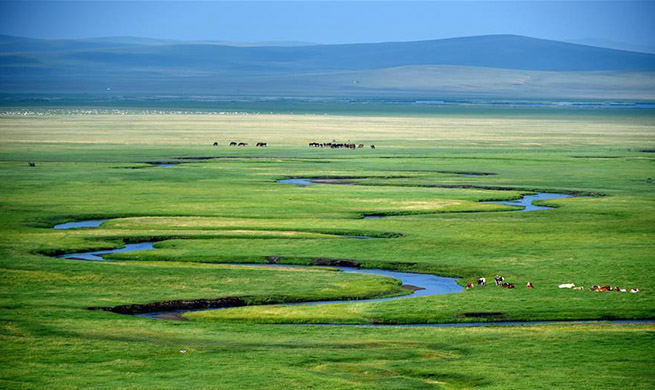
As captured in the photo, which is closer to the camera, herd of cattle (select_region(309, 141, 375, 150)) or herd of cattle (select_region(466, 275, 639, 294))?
herd of cattle (select_region(466, 275, 639, 294))

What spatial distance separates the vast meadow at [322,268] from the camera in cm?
2120

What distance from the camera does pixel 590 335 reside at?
24.1 metres

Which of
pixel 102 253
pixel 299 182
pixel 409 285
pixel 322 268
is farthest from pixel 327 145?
pixel 409 285

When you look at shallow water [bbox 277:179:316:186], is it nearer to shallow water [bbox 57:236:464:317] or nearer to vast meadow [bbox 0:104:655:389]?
vast meadow [bbox 0:104:655:389]

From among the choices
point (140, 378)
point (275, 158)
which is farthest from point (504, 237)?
point (275, 158)

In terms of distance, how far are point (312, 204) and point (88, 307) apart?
23.2 metres

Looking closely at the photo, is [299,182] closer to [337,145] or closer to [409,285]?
[337,145]

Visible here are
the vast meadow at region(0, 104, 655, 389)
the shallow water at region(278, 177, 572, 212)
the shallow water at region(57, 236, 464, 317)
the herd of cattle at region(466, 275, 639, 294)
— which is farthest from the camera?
the shallow water at region(278, 177, 572, 212)

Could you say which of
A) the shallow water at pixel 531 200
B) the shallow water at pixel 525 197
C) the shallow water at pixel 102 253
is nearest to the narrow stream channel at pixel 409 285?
the shallow water at pixel 102 253

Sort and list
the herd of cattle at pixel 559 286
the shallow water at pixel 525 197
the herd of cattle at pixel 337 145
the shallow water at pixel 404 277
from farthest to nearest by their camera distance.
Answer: the herd of cattle at pixel 337 145
the shallow water at pixel 525 197
the shallow water at pixel 404 277
the herd of cattle at pixel 559 286

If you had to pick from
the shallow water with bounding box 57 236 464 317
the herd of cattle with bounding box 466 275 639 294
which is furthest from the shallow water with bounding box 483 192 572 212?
the herd of cattle with bounding box 466 275 639 294

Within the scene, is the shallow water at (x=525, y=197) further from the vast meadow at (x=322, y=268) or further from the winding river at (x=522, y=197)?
the vast meadow at (x=322, y=268)

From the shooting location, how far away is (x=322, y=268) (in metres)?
33.7

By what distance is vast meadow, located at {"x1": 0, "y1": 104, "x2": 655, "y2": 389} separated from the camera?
2120 cm
